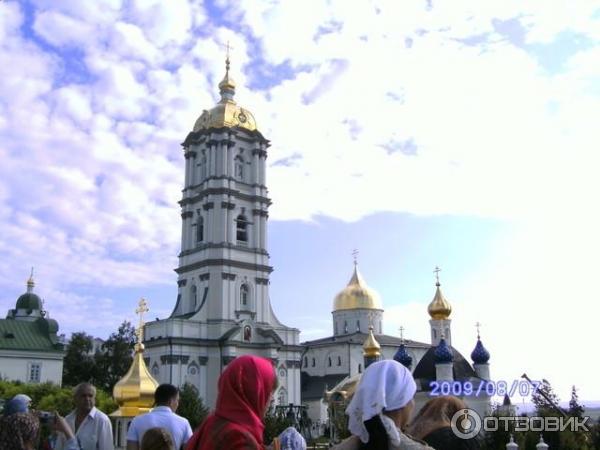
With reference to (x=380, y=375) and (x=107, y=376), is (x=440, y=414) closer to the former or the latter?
(x=380, y=375)

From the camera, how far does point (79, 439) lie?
20.5 feet

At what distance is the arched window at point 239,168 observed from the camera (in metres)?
51.7

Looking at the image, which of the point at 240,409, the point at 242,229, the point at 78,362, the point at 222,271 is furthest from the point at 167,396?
the point at 78,362

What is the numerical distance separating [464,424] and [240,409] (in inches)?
79.8

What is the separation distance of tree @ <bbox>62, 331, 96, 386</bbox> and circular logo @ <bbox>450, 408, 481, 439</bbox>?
2042 inches

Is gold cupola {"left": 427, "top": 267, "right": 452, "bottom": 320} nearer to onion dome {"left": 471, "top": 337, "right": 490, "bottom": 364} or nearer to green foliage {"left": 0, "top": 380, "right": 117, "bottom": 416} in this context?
onion dome {"left": 471, "top": 337, "right": 490, "bottom": 364}

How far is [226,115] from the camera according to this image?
52188 mm

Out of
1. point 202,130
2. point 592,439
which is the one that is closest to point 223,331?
point 202,130

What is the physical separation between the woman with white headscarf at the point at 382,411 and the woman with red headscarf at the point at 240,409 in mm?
481

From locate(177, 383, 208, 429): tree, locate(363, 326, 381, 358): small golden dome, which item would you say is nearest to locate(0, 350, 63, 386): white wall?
locate(177, 383, 208, 429): tree

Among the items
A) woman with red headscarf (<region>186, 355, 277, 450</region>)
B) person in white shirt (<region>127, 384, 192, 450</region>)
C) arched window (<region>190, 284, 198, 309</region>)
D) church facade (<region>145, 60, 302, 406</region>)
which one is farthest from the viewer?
arched window (<region>190, 284, 198, 309</region>)

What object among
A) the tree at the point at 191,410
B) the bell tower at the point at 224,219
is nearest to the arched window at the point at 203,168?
the bell tower at the point at 224,219

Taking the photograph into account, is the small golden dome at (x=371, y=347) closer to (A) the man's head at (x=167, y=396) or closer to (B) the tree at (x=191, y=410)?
(B) the tree at (x=191, y=410)

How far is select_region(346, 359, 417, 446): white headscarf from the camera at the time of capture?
3.33m
